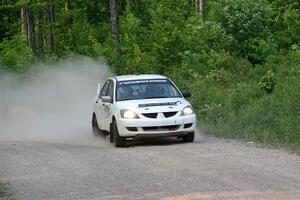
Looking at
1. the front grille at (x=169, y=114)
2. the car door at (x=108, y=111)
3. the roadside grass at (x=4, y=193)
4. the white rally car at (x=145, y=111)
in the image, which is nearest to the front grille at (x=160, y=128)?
the white rally car at (x=145, y=111)

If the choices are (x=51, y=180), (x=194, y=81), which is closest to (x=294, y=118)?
(x=51, y=180)

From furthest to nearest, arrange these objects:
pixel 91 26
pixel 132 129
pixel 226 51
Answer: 1. pixel 91 26
2. pixel 226 51
3. pixel 132 129

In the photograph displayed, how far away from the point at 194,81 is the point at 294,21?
789cm

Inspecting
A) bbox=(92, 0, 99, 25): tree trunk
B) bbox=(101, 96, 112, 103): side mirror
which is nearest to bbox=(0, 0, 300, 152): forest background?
bbox=(101, 96, 112, 103): side mirror

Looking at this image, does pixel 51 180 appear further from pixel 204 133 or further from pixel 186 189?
pixel 204 133

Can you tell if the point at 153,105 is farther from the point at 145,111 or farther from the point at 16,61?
the point at 16,61

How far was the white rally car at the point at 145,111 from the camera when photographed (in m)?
15.4

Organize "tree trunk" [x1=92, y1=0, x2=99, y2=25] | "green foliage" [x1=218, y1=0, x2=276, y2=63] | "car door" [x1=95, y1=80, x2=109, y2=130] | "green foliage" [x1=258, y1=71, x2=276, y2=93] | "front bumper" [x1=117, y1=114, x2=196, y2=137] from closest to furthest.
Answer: "front bumper" [x1=117, y1=114, x2=196, y2=137] < "car door" [x1=95, y1=80, x2=109, y2=130] < "green foliage" [x1=258, y1=71, x2=276, y2=93] < "green foliage" [x1=218, y1=0, x2=276, y2=63] < "tree trunk" [x1=92, y1=0, x2=99, y2=25]

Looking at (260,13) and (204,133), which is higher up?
(260,13)

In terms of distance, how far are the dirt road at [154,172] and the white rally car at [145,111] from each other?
1.18 ft

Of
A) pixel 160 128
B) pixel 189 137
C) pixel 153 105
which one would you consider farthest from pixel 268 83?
pixel 160 128

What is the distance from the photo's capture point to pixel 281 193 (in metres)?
8.98

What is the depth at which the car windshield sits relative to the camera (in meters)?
16.6

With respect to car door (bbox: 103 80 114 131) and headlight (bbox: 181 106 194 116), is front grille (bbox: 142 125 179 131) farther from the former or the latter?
car door (bbox: 103 80 114 131)
